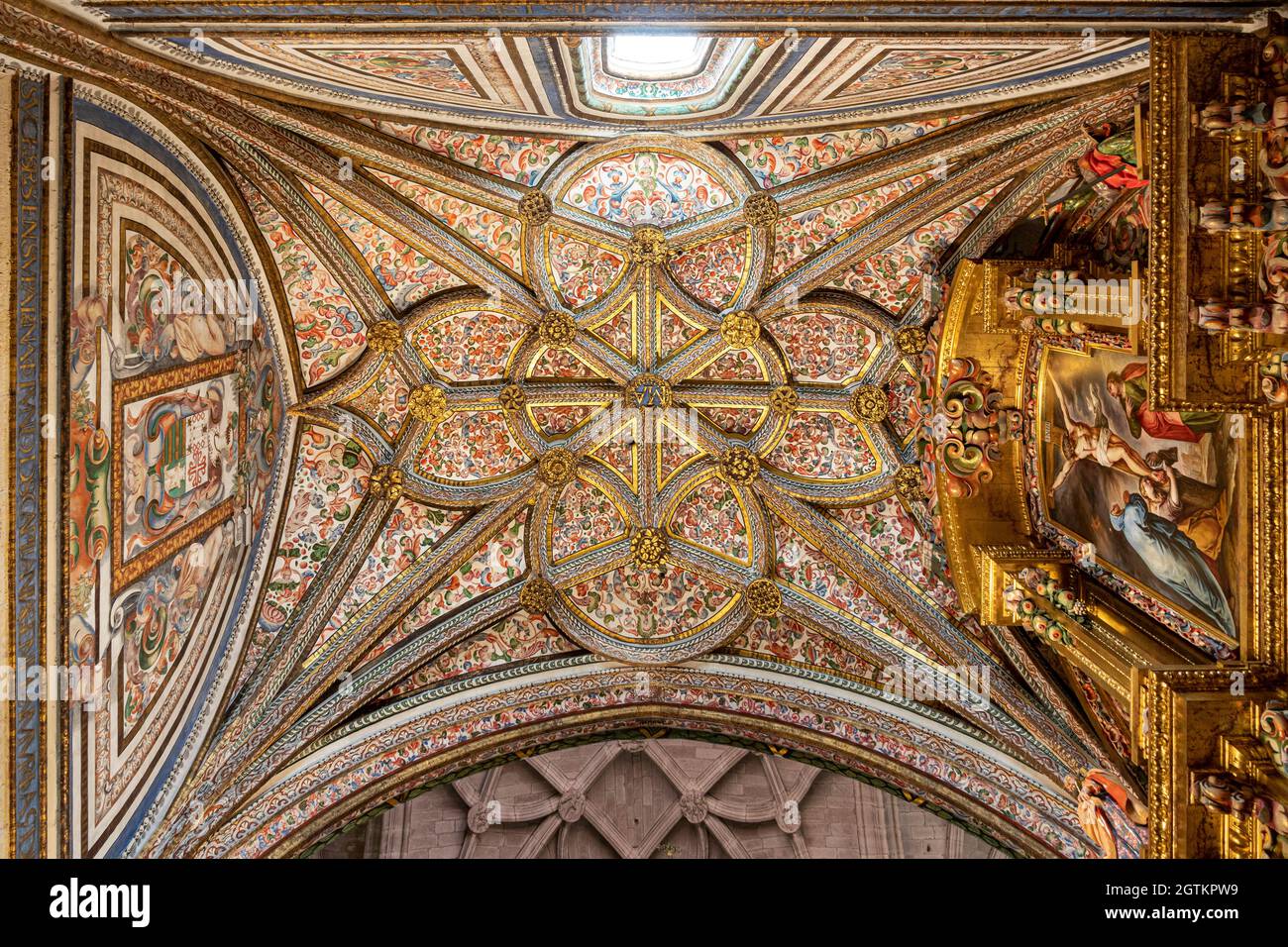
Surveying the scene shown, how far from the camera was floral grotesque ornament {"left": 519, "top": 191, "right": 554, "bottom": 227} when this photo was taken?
27.7 ft

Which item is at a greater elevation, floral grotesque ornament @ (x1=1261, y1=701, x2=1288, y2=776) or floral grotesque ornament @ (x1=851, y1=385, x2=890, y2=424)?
floral grotesque ornament @ (x1=851, y1=385, x2=890, y2=424)

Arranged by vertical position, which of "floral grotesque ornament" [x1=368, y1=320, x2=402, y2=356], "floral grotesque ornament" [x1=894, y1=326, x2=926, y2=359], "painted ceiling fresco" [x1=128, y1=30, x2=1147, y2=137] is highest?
"painted ceiling fresco" [x1=128, y1=30, x2=1147, y2=137]

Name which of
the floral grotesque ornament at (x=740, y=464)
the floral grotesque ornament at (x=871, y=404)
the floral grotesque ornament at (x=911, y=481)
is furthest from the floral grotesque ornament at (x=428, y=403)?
the floral grotesque ornament at (x=911, y=481)

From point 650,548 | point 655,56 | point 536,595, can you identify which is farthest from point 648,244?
point 536,595

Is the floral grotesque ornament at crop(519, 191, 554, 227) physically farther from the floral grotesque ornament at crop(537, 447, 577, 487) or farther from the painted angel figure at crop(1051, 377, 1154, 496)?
the painted angel figure at crop(1051, 377, 1154, 496)

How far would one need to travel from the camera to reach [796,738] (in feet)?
31.7

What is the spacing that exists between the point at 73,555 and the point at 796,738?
7.22 m

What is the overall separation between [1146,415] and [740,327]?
13.5 ft

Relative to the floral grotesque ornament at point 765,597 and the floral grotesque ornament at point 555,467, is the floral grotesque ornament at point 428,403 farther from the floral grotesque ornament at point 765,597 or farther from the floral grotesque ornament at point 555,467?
the floral grotesque ornament at point 765,597

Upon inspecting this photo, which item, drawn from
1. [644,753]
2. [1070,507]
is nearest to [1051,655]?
[1070,507]

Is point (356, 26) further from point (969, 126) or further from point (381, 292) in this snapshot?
point (969, 126)

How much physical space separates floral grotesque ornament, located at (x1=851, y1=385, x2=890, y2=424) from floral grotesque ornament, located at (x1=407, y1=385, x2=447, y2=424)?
4554 mm

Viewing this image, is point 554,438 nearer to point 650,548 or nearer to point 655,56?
point 650,548

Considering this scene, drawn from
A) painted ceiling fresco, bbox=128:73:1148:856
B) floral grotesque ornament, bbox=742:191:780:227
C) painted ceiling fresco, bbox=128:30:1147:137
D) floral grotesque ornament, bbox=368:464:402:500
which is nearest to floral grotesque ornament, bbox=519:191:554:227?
painted ceiling fresco, bbox=128:73:1148:856
